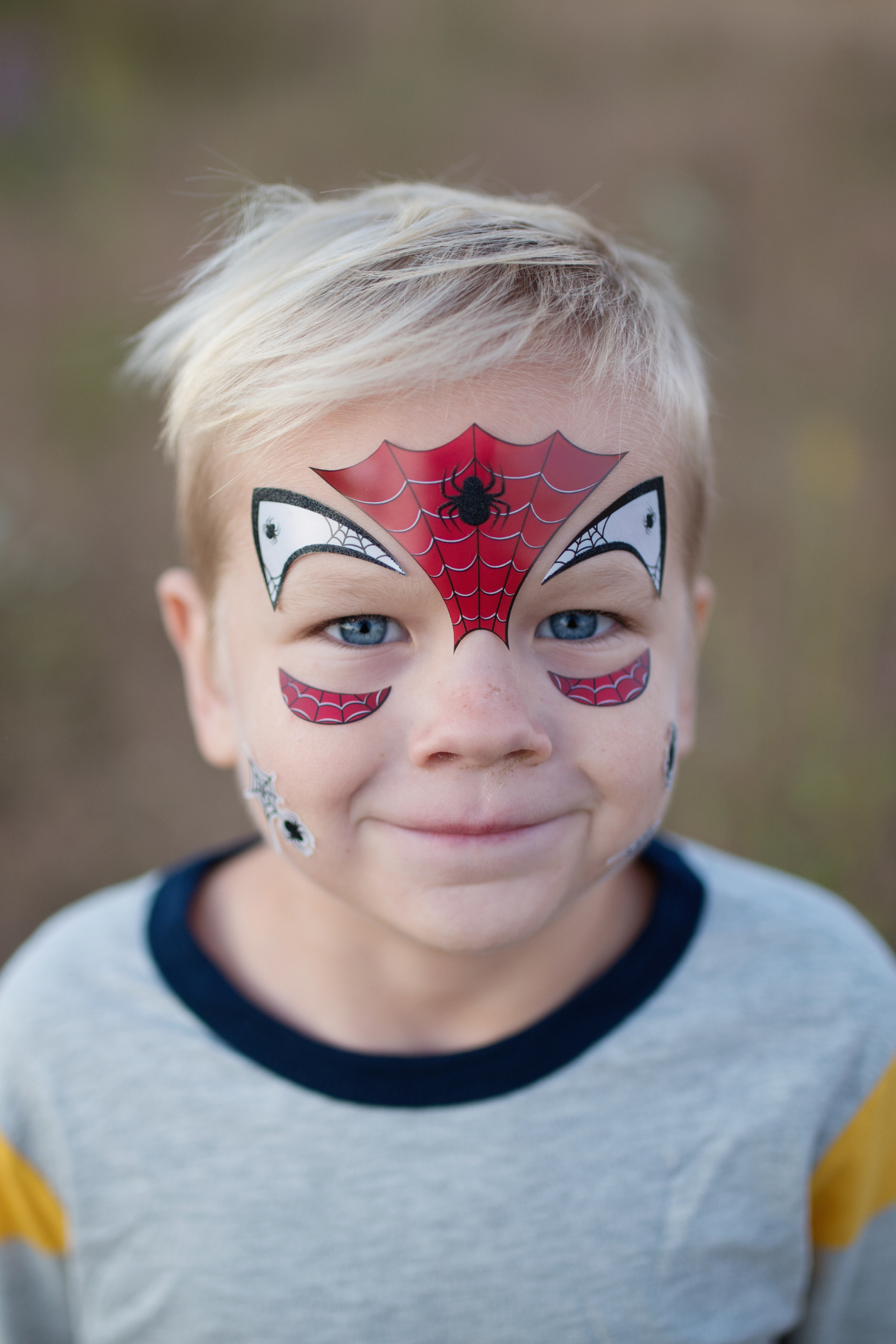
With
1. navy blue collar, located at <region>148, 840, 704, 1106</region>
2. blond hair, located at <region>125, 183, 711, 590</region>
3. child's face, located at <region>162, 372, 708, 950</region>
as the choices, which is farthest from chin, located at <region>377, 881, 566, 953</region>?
blond hair, located at <region>125, 183, 711, 590</region>

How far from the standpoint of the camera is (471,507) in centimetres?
108

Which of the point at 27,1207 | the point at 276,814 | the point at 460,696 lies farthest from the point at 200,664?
the point at 27,1207

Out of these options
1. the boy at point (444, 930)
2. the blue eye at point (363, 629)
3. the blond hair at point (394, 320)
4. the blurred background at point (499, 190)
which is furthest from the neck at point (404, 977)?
the blurred background at point (499, 190)

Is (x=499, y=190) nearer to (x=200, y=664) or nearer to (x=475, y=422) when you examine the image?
(x=200, y=664)

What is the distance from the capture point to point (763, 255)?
173 inches

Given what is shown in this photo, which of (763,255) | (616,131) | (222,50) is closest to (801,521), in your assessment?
(763,255)

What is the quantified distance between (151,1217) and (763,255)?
14.2 ft

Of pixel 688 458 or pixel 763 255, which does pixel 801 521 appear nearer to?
pixel 763 255

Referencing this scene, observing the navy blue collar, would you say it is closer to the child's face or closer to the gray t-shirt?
the gray t-shirt

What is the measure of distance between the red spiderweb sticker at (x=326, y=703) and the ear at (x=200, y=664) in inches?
7.6

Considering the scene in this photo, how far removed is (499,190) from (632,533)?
3.79m

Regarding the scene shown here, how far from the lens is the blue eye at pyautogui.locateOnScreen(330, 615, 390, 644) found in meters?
1.15

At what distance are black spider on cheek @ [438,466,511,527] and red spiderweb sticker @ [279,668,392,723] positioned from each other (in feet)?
0.67

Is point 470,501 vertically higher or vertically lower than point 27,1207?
higher
